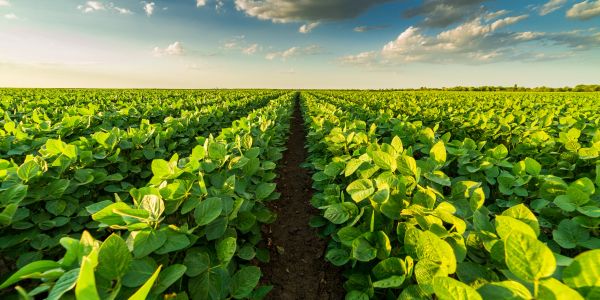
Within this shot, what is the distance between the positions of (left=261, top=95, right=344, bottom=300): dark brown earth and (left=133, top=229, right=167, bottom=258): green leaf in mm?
2057

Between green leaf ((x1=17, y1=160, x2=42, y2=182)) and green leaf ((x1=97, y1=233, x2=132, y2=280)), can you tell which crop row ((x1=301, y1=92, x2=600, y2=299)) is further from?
green leaf ((x1=17, y1=160, x2=42, y2=182))

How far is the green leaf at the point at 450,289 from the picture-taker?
3.03 feet

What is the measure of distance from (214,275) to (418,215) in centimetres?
115

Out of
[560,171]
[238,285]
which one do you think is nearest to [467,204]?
[238,285]

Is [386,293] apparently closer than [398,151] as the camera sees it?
Yes

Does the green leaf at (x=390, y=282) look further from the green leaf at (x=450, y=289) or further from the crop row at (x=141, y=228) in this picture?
the crop row at (x=141, y=228)

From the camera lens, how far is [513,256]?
0.93m

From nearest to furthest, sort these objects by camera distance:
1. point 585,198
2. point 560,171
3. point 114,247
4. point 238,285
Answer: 1. point 114,247
2. point 238,285
3. point 585,198
4. point 560,171

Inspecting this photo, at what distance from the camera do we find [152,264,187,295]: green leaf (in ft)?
3.68

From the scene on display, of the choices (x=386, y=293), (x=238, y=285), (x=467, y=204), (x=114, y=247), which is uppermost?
(x=114, y=247)

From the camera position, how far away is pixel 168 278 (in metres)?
1.16

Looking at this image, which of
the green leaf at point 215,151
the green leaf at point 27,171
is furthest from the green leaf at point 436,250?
the green leaf at point 27,171

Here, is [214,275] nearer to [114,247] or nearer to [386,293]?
[114,247]

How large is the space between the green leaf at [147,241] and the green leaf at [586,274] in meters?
1.53
